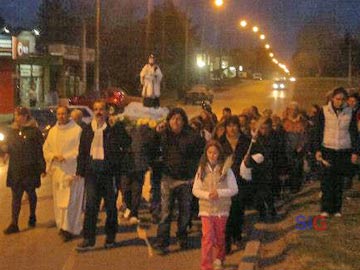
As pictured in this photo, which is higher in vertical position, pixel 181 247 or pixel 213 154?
pixel 213 154

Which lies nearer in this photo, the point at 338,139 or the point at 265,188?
the point at 338,139

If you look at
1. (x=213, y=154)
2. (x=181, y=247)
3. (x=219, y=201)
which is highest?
(x=213, y=154)

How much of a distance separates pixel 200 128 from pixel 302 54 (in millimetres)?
72387

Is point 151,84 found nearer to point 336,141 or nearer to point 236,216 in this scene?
point 336,141

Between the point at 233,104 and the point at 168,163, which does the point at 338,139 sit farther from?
the point at 233,104

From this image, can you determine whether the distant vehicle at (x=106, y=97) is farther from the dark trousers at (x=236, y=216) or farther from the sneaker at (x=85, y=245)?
the dark trousers at (x=236, y=216)

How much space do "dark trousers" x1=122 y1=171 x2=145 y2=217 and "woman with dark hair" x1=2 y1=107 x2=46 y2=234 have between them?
1.32 metres

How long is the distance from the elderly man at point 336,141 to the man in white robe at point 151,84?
15.5ft

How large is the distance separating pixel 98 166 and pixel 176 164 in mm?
1005

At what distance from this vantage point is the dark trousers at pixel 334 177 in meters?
10.3

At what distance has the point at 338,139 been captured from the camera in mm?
10266

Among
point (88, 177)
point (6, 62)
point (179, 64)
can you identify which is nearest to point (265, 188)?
point (88, 177)

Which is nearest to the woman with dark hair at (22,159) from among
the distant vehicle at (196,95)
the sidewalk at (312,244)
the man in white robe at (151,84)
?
the sidewalk at (312,244)

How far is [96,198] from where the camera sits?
374 inches
